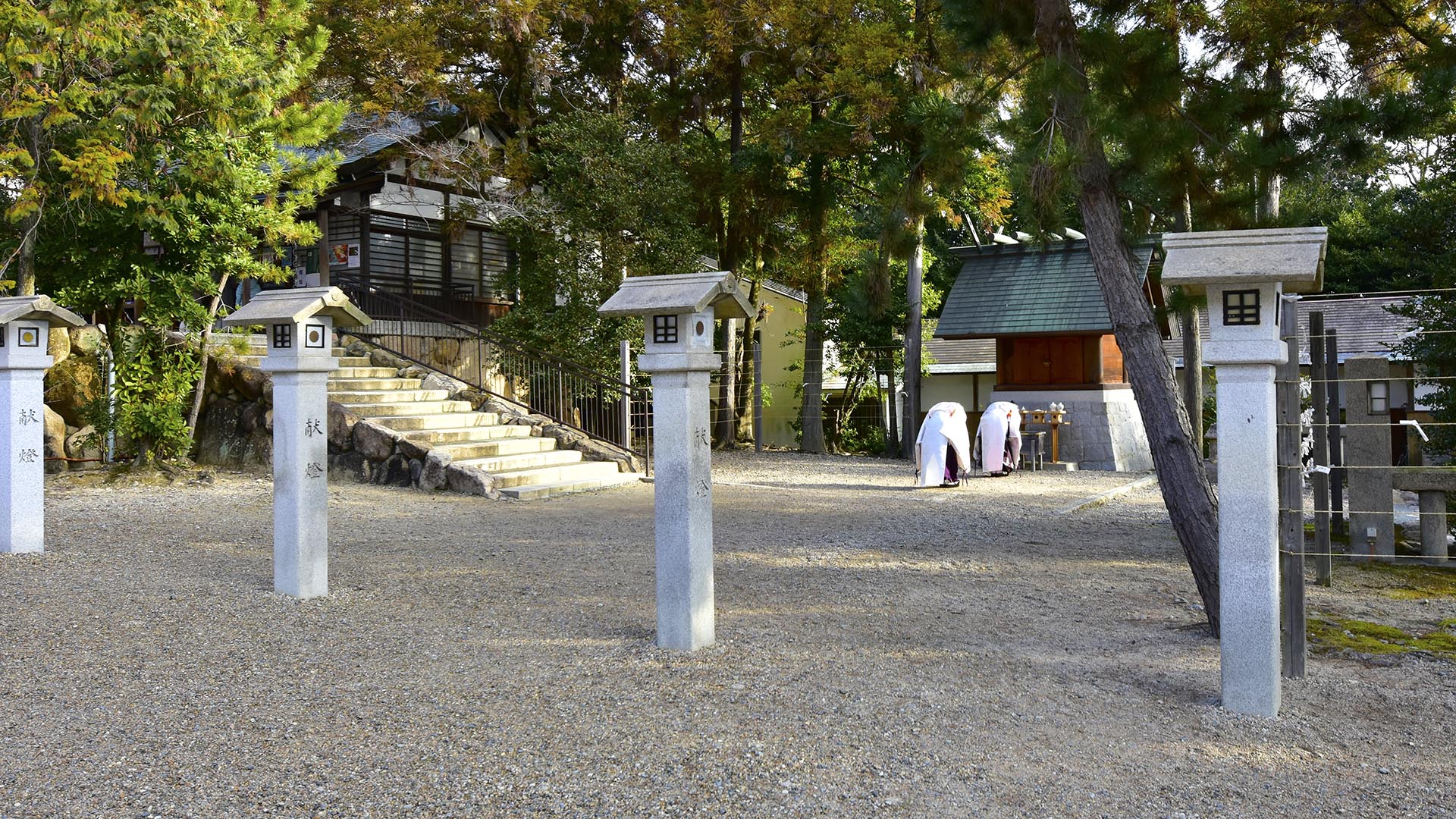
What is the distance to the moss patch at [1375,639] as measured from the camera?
5.46 meters

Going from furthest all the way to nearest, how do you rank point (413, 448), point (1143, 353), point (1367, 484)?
point (413, 448), point (1367, 484), point (1143, 353)

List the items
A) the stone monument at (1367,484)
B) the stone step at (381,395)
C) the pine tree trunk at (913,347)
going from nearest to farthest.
→ the stone monument at (1367,484) → the stone step at (381,395) → the pine tree trunk at (913,347)

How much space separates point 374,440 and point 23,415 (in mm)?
4839

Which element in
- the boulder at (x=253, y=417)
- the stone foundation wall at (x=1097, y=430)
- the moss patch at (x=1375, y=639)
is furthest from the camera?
the stone foundation wall at (x=1097, y=430)

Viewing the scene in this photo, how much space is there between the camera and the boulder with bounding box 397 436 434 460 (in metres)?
12.3

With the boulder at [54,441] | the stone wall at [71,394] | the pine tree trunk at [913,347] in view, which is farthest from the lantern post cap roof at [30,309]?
the pine tree trunk at [913,347]

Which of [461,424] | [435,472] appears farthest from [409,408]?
[435,472]

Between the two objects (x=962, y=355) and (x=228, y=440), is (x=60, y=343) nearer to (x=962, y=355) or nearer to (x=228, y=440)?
(x=228, y=440)

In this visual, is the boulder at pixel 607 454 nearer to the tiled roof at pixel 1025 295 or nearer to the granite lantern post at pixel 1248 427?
the tiled roof at pixel 1025 295

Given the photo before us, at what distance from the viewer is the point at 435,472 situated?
12.1m

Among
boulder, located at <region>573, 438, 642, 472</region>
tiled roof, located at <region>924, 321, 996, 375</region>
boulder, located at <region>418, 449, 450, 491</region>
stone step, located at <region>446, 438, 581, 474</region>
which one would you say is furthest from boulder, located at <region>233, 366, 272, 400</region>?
tiled roof, located at <region>924, 321, 996, 375</region>

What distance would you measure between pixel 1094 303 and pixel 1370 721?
13860 mm

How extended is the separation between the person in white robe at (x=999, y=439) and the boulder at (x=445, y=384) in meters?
7.33

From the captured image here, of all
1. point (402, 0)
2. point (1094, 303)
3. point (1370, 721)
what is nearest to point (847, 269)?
point (1094, 303)
